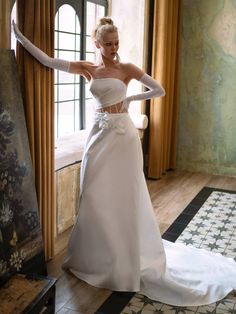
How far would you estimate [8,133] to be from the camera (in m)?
2.41

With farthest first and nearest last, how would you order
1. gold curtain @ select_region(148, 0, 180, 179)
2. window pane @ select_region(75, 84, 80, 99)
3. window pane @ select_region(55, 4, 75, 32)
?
1. gold curtain @ select_region(148, 0, 180, 179)
2. window pane @ select_region(75, 84, 80, 99)
3. window pane @ select_region(55, 4, 75, 32)

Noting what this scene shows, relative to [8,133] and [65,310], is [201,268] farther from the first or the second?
[8,133]

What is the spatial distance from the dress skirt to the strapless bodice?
3.5 inches

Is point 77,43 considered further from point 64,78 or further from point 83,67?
point 83,67

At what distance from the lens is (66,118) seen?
426 centimetres

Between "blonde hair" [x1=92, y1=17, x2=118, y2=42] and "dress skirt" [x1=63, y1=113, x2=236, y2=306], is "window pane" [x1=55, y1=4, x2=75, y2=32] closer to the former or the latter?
"blonde hair" [x1=92, y1=17, x2=118, y2=42]

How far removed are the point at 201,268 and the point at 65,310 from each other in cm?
98

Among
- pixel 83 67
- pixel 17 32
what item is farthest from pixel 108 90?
pixel 17 32

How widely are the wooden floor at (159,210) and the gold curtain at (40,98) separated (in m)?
0.37

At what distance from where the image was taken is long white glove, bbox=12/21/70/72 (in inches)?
97.8

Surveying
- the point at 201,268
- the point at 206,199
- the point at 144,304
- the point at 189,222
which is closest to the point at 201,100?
the point at 206,199

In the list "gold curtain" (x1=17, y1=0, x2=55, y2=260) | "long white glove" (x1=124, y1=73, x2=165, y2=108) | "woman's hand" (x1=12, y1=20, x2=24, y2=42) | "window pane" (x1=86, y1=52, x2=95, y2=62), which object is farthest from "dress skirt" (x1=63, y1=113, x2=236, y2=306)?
"window pane" (x1=86, y1=52, x2=95, y2=62)

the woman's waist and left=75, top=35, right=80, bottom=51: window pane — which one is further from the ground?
left=75, top=35, right=80, bottom=51: window pane

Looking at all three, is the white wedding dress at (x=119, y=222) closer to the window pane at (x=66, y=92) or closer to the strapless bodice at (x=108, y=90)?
the strapless bodice at (x=108, y=90)
